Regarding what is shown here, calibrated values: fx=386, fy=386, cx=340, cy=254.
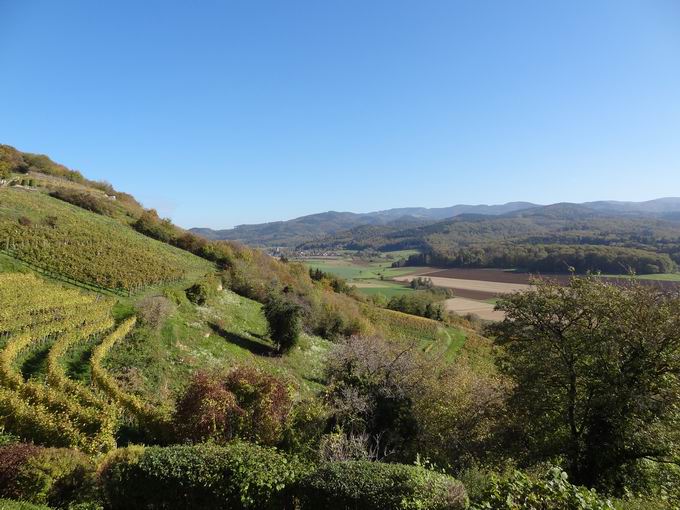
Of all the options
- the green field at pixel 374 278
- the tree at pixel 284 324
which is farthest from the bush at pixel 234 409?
the green field at pixel 374 278

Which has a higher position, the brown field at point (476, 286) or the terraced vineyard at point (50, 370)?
the terraced vineyard at point (50, 370)

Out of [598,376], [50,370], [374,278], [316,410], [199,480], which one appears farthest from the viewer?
[374,278]

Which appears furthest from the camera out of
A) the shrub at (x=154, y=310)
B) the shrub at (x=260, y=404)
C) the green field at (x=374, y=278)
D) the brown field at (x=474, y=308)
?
the green field at (x=374, y=278)

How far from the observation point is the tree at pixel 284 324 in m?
28.7

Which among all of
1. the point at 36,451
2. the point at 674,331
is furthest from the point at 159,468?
the point at 674,331

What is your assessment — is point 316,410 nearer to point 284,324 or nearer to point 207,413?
point 207,413

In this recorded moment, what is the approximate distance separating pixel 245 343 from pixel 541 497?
943 inches

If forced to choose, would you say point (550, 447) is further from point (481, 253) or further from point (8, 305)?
point (481, 253)

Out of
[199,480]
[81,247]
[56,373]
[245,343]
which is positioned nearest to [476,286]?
[245,343]

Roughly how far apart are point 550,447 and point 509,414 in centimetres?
179

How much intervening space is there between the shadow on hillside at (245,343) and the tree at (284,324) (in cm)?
97

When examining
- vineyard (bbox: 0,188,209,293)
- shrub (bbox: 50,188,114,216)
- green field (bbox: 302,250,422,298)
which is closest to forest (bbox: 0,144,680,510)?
vineyard (bbox: 0,188,209,293)

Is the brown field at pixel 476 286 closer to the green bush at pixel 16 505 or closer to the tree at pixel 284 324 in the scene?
the tree at pixel 284 324

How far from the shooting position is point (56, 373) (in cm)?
1541
